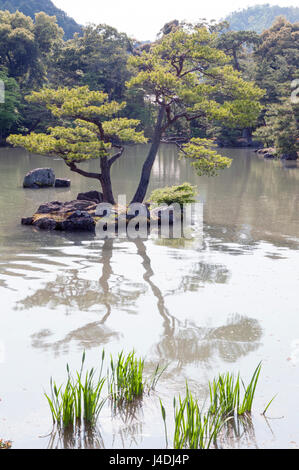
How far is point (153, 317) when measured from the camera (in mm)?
6191

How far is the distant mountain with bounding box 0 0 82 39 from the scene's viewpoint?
98250 millimetres

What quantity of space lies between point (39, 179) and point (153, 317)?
43.4 ft

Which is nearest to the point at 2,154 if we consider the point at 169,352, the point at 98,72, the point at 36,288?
the point at 98,72

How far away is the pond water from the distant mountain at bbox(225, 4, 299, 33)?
193702 millimetres

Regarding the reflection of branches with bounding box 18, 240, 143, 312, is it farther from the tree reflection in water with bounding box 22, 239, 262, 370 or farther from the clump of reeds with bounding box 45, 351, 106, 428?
the clump of reeds with bounding box 45, 351, 106, 428

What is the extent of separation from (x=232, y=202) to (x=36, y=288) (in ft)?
33.8

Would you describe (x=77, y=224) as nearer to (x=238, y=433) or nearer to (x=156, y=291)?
(x=156, y=291)

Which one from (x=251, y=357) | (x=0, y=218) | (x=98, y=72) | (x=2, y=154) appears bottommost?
(x=251, y=357)

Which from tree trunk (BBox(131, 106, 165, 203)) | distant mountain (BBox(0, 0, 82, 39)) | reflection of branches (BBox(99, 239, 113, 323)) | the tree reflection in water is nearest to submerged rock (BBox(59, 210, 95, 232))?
reflection of branches (BBox(99, 239, 113, 323))

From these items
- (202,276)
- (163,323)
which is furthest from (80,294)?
(202,276)

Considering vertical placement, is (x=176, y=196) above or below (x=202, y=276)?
above

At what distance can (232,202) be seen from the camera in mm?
16266

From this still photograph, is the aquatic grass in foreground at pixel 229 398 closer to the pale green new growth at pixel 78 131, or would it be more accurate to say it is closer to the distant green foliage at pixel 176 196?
the pale green new growth at pixel 78 131

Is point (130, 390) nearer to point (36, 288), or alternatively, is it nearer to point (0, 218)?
point (36, 288)
